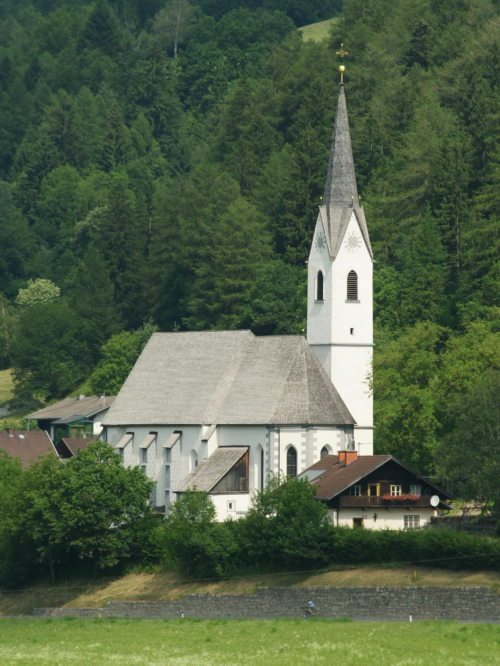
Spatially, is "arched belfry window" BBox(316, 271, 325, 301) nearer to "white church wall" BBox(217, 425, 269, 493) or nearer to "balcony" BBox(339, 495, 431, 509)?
"white church wall" BBox(217, 425, 269, 493)

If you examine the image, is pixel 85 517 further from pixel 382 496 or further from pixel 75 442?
pixel 75 442

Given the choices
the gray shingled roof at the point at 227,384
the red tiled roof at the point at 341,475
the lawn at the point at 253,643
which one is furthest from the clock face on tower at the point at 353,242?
the lawn at the point at 253,643

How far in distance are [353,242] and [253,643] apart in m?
36.4

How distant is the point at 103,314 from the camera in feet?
469

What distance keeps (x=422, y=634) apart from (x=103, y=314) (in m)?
87.1

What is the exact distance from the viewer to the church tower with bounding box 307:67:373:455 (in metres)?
89.1

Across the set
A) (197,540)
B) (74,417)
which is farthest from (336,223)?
(74,417)

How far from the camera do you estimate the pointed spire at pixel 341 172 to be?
300ft

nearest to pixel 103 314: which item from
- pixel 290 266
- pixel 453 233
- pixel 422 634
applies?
pixel 290 266

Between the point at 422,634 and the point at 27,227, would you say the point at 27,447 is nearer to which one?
the point at 422,634

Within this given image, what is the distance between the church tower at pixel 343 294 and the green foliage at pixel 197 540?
11700 millimetres

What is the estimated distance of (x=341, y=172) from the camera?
302ft

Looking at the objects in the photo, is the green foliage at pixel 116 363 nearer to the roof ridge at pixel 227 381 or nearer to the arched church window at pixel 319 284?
the roof ridge at pixel 227 381

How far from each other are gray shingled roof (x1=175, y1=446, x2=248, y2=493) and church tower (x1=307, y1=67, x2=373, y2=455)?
19.2ft
